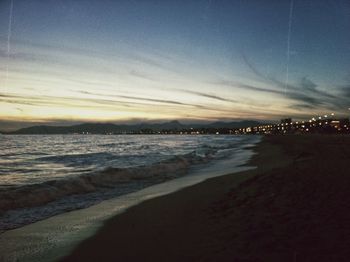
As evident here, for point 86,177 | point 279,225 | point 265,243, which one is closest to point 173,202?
point 279,225

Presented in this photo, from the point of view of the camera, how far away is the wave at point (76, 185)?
34.9ft

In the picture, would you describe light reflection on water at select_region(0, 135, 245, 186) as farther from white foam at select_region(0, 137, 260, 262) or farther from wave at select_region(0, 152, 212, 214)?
white foam at select_region(0, 137, 260, 262)

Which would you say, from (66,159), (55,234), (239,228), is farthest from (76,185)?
(66,159)

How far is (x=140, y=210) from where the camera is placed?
870 centimetres

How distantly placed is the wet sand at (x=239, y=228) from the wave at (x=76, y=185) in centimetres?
378

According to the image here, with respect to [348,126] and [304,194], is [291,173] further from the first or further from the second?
[348,126]

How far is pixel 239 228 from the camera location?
6.09 meters

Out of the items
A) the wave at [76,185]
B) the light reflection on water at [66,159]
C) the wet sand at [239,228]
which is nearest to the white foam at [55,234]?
the wet sand at [239,228]

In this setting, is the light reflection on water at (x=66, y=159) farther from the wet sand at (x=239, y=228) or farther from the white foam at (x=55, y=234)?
the wet sand at (x=239, y=228)

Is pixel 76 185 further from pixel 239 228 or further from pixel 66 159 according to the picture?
pixel 66 159

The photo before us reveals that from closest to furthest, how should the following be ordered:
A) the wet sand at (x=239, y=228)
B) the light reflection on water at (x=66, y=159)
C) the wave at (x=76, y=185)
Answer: the wet sand at (x=239, y=228) → the wave at (x=76, y=185) → the light reflection on water at (x=66, y=159)

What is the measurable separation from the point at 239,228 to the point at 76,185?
8.67 m

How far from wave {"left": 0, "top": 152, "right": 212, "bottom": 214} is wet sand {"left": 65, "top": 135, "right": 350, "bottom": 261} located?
3.78 meters

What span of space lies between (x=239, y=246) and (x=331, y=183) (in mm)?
5230
